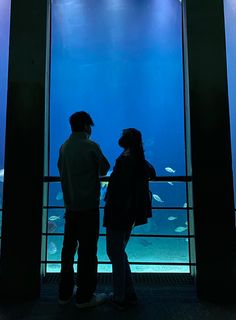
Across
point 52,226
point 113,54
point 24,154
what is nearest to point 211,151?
point 24,154

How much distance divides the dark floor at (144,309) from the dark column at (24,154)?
0.20 meters

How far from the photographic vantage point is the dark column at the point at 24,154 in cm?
197

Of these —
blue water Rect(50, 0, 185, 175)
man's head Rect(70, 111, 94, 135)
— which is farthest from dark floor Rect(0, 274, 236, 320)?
man's head Rect(70, 111, 94, 135)

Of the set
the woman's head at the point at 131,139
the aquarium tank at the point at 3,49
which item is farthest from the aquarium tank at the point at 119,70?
the woman's head at the point at 131,139

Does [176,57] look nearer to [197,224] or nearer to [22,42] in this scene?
[22,42]

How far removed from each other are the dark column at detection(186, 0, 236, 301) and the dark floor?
0.57ft

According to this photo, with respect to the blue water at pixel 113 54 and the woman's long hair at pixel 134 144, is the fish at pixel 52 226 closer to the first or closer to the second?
the blue water at pixel 113 54

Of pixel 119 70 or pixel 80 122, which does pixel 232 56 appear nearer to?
pixel 80 122

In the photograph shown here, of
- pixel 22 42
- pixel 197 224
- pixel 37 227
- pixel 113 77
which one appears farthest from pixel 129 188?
pixel 113 77

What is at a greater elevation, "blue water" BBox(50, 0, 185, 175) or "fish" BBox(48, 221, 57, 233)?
"blue water" BBox(50, 0, 185, 175)

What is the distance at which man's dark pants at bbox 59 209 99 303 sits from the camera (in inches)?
67.6

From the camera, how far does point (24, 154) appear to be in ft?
6.73

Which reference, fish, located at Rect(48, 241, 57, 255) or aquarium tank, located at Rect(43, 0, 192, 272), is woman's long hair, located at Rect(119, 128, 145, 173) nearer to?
aquarium tank, located at Rect(43, 0, 192, 272)

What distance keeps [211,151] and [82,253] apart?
1.29 metres
